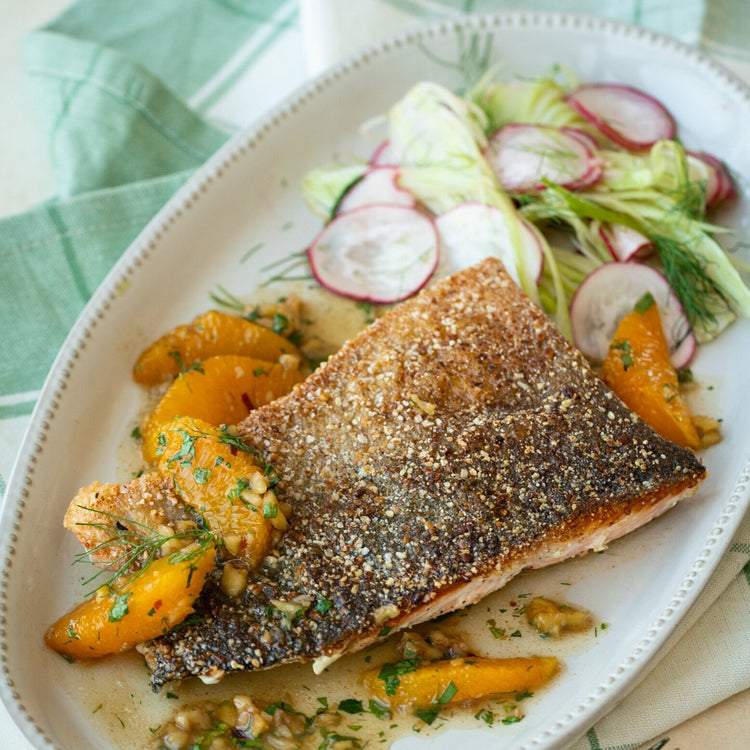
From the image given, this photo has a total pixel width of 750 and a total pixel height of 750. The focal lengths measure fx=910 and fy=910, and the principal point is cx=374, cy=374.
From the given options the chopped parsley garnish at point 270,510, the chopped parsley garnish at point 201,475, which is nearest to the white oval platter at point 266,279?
the chopped parsley garnish at point 201,475

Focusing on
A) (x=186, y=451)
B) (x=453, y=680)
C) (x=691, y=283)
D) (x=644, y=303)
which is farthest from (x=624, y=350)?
(x=186, y=451)

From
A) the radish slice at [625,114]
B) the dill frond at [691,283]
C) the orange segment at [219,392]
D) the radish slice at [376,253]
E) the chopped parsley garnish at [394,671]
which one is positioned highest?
the radish slice at [625,114]

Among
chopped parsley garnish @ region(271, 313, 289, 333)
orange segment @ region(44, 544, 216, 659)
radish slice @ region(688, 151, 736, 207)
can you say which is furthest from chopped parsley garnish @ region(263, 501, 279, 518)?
radish slice @ region(688, 151, 736, 207)

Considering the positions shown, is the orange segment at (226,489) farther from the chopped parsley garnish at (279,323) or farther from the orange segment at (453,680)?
the chopped parsley garnish at (279,323)

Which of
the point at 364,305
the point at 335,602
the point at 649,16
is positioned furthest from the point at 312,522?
the point at 649,16

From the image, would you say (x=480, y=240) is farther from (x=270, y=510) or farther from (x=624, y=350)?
(x=270, y=510)

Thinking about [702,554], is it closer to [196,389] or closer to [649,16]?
[196,389]

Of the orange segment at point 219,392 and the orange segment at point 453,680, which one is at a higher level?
the orange segment at point 219,392
